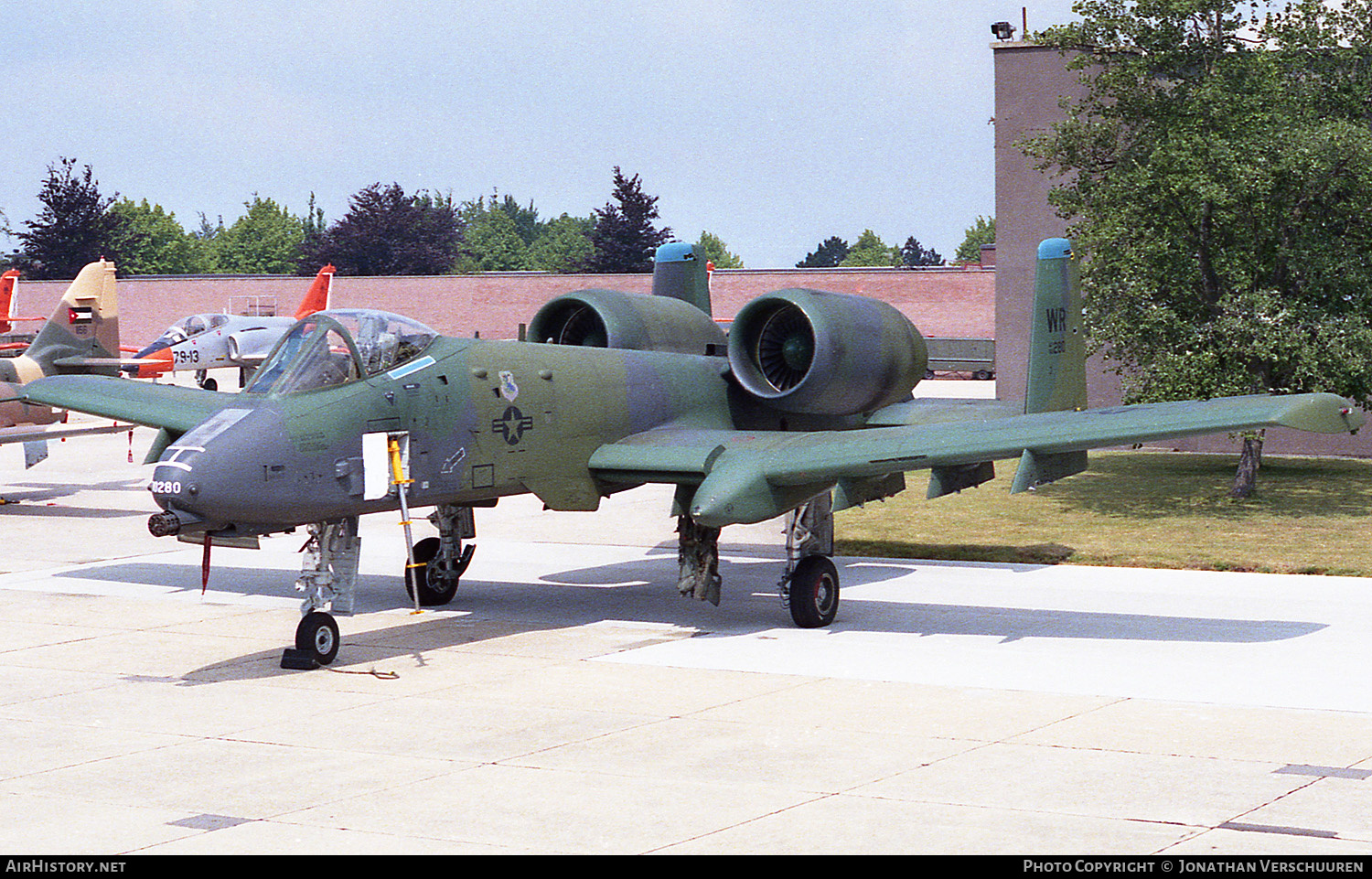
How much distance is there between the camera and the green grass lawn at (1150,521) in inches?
761

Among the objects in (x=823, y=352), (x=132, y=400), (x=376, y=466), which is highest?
(x=823, y=352)

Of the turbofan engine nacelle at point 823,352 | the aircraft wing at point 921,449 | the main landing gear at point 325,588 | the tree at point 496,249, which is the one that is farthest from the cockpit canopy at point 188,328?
the tree at point 496,249

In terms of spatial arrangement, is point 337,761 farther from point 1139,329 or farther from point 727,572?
point 1139,329

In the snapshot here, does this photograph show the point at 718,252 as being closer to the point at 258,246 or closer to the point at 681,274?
the point at 258,246

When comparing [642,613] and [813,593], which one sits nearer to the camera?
[813,593]

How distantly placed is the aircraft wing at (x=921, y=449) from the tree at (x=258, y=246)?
427 feet

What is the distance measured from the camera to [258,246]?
144 metres

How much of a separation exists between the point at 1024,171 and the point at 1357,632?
18628mm

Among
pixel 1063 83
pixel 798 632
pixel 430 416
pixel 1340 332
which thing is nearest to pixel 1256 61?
pixel 1340 332

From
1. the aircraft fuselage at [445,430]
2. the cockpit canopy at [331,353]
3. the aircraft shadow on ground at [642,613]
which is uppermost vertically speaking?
the cockpit canopy at [331,353]

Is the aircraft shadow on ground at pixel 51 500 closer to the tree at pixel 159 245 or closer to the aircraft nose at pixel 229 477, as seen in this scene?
the aircraft nose at pixel 229 477

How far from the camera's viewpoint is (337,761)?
9.95 meters

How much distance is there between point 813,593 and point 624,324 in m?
4.25

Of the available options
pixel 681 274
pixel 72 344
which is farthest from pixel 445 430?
pixel 72 344
